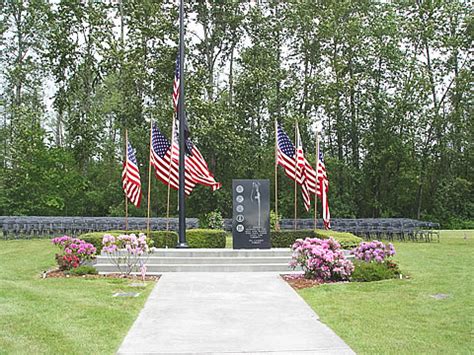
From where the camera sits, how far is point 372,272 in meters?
11.0

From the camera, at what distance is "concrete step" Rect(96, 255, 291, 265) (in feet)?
43.0

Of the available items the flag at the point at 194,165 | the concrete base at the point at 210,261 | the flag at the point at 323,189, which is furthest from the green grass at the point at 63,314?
the flag at the point at 323,189

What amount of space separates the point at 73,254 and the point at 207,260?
3.31 meters

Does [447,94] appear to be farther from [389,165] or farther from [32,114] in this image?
[32,114]

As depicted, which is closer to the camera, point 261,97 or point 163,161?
point 163,161

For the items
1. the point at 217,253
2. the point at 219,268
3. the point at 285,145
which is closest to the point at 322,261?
the point at 219,268

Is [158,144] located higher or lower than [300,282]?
higher

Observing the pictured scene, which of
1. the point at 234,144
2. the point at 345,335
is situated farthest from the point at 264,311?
the point at 234,144

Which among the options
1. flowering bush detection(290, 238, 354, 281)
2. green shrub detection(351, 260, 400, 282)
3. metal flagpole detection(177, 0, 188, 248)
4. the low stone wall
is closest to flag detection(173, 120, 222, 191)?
metal flagpole detection(177, 0, 188, 248)

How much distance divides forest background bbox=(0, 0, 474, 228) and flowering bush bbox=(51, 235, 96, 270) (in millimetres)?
13875

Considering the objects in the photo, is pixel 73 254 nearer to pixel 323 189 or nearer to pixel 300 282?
pixel 300 282

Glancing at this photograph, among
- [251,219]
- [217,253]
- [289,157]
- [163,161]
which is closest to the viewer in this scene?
[217,253]

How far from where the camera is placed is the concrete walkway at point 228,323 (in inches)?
237

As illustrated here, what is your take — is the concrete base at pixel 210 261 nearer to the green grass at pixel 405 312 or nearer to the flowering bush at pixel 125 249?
the flowering bush at pixel 125 249
